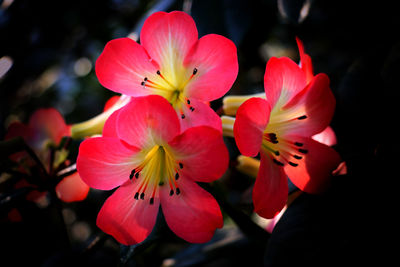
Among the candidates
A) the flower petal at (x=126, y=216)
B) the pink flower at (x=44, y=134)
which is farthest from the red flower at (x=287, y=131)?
the pink flower at (x=44, y=134)

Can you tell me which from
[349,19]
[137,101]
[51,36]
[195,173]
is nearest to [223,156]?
[195,173]

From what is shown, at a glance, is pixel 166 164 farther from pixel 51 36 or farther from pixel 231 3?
pixel 51 36

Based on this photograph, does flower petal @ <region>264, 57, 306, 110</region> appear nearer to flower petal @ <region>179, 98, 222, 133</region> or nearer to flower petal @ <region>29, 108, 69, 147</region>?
flower petal @ <region>179, 98, 222, 133</region>

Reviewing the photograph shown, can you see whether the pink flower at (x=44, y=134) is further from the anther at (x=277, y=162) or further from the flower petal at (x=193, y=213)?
the anther at (x=277, y=162)

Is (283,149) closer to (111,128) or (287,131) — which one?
(287,131)

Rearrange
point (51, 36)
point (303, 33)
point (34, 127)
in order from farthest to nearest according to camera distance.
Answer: point (51, 36) < point (303, 33) < point (34, 127)

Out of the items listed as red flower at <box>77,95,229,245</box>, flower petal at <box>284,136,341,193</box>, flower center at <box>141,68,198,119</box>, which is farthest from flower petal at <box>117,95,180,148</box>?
flower petal at <box>284,136,341,193</box>

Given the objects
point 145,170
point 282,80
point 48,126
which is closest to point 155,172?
point 145,170
